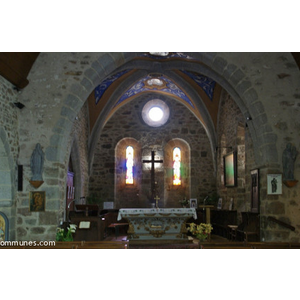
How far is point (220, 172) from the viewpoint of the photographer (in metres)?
14.7

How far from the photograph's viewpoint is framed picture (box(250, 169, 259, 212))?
8.88m

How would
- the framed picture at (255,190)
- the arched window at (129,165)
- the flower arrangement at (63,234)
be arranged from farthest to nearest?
1. the arched window at (129,165)
2. the framed picture at (255,190)
3. the flower arrangement at (63,234)

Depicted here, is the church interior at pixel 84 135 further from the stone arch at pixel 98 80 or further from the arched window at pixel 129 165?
the arched window at pixel 129 165

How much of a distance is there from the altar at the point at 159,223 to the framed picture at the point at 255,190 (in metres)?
1.62

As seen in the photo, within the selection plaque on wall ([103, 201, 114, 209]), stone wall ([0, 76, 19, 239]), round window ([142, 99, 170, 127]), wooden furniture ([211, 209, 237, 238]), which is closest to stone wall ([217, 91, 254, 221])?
wooden furniture ([211, 209, 237, 238])

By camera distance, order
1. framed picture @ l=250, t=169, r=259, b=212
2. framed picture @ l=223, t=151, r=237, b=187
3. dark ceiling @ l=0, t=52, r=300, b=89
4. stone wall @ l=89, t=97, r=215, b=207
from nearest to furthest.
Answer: dark ceiling @ l=0, t=52, r=300, b=89 → framed picture @ l=250, t=169, r=259, b=212 → framed picture @ l=223, t=151, r=237, b=187 → stone wall @ l=89, t=97, r=215, b=207

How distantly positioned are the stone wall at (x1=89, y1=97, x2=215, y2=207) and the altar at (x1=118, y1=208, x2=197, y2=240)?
182 inches

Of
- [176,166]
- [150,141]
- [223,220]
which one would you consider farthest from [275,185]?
[150,141]

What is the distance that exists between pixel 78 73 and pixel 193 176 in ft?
26.8

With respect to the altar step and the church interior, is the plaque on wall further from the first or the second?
the altar step

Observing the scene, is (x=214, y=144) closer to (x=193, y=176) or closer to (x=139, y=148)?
(x=193, y=176)

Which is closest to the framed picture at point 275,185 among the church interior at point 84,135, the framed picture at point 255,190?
the church interior at point 84,135

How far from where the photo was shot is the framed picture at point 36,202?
8.08m

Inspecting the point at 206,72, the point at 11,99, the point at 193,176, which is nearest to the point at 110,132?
the point at 193,176
